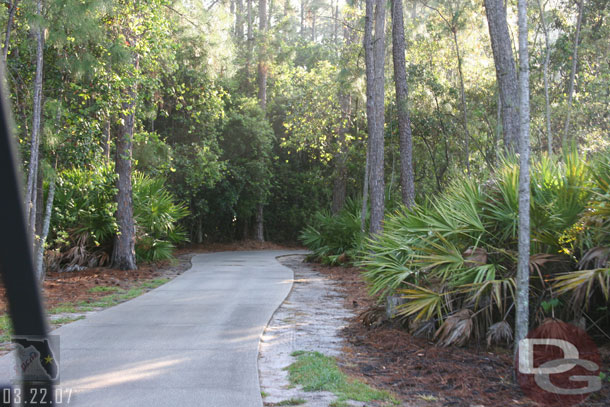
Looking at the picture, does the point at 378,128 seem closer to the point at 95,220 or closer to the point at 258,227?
the point at 95,220

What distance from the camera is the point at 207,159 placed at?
920 inches

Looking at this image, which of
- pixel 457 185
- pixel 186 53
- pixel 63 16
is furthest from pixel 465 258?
pixel 186 53

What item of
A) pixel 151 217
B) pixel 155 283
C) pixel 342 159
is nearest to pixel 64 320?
pixel 155 283

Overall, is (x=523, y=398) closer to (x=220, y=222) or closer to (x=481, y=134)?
(x=481, y=134)

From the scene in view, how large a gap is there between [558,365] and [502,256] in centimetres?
185

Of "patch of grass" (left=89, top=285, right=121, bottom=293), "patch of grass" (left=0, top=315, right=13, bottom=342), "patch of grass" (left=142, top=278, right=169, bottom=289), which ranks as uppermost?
"patch of grass" (left=0, top=315, right=13, bottom=342)

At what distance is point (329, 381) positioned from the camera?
5.83 m

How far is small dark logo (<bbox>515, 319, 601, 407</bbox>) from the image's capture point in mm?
5664

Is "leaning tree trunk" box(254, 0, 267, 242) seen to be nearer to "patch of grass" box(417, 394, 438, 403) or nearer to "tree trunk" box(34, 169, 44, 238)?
"tree trunk" box(34, 169, 44, 238)

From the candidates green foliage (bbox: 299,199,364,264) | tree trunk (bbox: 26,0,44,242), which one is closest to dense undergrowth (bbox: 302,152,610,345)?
tree trunk (bbox: 26,0,44,242)

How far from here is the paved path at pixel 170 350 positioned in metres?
5.27

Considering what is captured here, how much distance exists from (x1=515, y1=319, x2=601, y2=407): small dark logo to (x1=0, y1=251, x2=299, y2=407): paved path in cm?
287

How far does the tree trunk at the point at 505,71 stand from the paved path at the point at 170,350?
21.6ft

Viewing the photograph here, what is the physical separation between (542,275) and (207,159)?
17.6 meters
